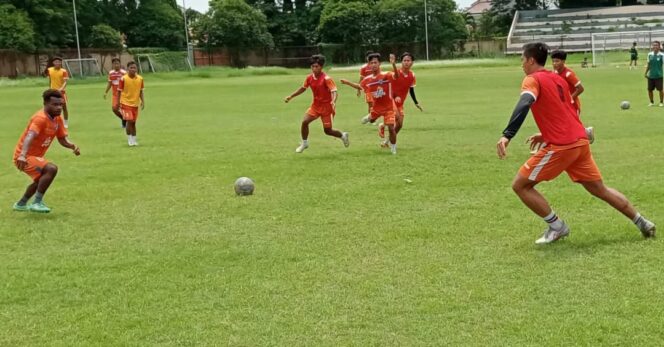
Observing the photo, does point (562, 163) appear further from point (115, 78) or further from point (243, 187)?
point (115, 78)

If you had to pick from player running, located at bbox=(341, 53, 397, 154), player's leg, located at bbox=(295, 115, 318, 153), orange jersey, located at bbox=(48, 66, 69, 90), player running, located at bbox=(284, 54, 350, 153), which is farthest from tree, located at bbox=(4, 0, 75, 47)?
player running, located at bbox=(341, 53, 397, 154)

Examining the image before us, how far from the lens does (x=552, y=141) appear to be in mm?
6961

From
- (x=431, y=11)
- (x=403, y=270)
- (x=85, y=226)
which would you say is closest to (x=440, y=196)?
(x=403, y=270)

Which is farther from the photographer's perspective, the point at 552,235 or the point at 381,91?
the point at 381,91

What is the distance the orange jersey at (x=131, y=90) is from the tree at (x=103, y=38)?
59.8 m

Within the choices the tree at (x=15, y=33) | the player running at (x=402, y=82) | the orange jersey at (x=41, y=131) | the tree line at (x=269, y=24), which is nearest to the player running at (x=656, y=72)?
the player running at (x=402, y=82)

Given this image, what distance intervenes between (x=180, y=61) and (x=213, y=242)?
219 feet

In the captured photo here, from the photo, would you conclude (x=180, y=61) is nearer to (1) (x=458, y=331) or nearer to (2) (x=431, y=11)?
(2) (x=431, y=11)

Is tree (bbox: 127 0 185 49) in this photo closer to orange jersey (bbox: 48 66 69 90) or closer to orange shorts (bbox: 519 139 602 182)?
orange jersey (bbox: 48 66 69 90)

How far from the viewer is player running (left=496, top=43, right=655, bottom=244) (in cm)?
686

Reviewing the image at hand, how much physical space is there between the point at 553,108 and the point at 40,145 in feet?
21.8

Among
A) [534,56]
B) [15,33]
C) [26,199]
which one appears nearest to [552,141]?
[534,56]

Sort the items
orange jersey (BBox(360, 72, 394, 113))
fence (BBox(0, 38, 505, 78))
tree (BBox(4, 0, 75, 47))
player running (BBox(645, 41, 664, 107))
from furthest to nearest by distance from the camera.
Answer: fence (BBox(0, 38, 505, 78))
tree (BBox(4, 0, 75, 47))
player running (BBox(645, 41, 664, 107))
orange jersey (BBox(360, 72, 394, 113))

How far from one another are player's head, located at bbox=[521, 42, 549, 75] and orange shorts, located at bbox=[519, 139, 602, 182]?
2.62 feet
